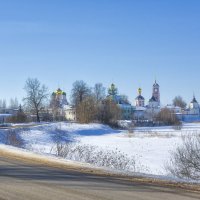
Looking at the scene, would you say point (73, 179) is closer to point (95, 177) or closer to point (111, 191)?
point (95, 177)

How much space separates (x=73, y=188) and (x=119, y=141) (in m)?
47.4

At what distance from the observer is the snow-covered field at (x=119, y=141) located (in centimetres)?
3472

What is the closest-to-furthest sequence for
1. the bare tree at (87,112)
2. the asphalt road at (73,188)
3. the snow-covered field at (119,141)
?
the asphalt road at (73,188), the snow-covered field at (119,141), the bare tree at (87,112)

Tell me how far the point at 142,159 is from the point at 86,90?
3613 inches

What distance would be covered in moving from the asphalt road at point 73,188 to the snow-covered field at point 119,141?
12558mm

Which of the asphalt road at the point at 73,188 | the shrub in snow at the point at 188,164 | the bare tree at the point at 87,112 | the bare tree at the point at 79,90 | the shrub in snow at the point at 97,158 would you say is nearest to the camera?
the asphalt road at the point at 73,188

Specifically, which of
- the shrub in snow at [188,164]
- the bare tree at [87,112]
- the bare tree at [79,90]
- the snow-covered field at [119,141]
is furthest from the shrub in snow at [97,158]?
the bare tree at [79,90]

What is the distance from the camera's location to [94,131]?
80812 mm

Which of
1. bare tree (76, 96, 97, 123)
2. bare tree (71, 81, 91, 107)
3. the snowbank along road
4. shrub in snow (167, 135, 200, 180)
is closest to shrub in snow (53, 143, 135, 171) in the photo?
shrub in snow (167, 135, 200, 180)

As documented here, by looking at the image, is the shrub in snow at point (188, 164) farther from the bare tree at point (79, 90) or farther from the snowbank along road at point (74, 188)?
the bare tree at point (79, 90)

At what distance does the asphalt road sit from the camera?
1039cm

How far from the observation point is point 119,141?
58812 mm

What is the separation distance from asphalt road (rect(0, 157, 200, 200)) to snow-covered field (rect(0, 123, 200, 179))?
12558 mm

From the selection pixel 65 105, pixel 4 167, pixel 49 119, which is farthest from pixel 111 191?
pixel 65 105
